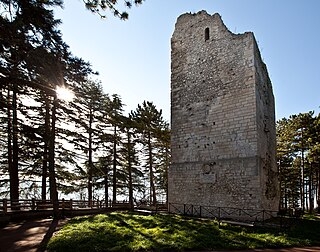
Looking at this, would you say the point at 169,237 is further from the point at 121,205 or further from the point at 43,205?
the point at 121,205

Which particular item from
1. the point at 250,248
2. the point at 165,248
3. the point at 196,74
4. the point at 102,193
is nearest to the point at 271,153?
the point at 196,74

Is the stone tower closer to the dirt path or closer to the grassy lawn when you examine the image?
the grassy lawn

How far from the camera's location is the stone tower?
1313 cm

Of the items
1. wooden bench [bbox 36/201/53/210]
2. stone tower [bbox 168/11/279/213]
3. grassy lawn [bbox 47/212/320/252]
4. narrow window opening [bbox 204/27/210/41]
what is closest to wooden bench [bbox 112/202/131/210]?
wooden bench [bbox 36/201/53/210]

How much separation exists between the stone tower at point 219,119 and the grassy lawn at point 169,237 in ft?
8.79

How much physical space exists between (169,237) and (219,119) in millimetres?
7521

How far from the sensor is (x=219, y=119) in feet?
47.0

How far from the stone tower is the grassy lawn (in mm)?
2679

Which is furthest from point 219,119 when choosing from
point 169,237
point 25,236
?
point 25,236

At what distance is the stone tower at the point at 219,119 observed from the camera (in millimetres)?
13133

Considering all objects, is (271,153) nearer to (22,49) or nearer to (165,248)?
(165,248)

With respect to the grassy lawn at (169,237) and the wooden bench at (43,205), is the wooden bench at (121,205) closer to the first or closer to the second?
the wooden bench at (43,205)

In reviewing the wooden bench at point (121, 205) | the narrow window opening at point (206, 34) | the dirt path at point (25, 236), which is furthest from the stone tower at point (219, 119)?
the dirt path at point (25, 236)

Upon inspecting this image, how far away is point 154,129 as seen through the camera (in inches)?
937
